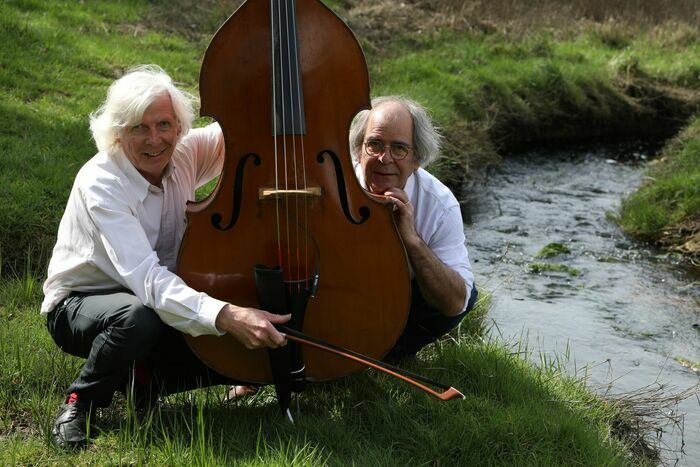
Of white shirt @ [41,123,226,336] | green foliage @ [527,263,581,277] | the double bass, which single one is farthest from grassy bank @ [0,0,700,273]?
the double bass

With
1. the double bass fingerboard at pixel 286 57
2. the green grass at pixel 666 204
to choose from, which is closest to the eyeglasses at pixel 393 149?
the double bass fingerboard at pixel 286 57

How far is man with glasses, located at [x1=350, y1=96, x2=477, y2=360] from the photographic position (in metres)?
3.23

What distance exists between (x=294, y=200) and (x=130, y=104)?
0.65 m

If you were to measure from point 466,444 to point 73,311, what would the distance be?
1.40 meters

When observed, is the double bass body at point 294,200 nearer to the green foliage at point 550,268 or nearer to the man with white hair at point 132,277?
the man with white hair at point 132,277

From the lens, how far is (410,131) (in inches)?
131

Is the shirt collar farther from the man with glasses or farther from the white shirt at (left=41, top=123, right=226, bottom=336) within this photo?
the man with glasses

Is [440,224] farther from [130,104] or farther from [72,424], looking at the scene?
Result: [72,424]

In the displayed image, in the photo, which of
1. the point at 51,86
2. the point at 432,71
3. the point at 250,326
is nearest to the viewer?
the point at 250,326

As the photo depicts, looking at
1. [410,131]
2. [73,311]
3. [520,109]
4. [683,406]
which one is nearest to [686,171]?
[520,109]

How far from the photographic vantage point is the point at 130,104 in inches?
116

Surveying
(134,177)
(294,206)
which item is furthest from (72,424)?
(294,206)

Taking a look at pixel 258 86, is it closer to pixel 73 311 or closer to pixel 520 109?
pixel 73 311

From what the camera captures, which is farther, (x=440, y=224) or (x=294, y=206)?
(x=440, y=224)
